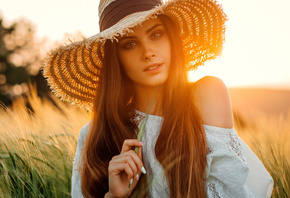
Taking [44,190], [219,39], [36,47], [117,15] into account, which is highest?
[36,47]

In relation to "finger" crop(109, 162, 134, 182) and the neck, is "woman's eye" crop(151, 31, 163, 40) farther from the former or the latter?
"finger" crop(109, 162, 134, 182)

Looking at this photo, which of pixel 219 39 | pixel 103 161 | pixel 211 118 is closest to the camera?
pixel 211 118

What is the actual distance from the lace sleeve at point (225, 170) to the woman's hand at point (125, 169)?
16.6 inches

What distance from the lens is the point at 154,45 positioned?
1705mm

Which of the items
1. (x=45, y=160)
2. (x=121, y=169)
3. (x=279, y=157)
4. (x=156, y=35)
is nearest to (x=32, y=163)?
(x=45, y=160)

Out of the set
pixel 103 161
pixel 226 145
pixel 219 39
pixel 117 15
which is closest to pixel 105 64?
pixel 117 15

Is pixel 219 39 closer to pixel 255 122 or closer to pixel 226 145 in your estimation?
pixel 226 145

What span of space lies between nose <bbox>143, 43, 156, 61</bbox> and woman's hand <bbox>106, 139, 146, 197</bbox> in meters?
0.60

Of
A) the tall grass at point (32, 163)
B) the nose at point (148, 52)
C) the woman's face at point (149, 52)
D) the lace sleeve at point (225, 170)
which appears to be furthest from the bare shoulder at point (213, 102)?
the tall grass at point (32, 163)

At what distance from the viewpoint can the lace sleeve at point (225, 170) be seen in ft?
4.66

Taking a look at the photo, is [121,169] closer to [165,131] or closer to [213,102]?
[165,131]

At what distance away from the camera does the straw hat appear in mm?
1698

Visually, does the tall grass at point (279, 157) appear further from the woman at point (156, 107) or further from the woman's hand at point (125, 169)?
the woman's hand at point (125, 169)

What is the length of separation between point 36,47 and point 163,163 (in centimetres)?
2343
